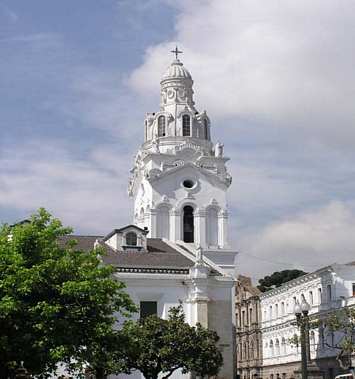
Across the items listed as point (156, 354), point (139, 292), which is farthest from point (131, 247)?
point (156, 354)

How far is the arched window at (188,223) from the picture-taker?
222 ft

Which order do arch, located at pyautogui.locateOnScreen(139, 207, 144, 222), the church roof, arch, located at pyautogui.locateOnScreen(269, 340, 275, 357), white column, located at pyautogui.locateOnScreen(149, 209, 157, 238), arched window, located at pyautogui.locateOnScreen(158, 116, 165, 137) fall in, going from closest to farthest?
the church roof, white column, located at pyautogui.locateOnScreen(149, 209, 157, 238), arch, located at pyautogui.locateOnScreen(139, 207, 144, 222), arched window, located at pyautogui.locateOnScreen(158, 116, 165, 137), arch, located at pyautogui.locateOnScreen(269, 340, 275, 357)

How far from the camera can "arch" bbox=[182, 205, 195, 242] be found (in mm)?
67719

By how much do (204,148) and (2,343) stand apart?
4461cm

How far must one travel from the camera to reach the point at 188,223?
224ft

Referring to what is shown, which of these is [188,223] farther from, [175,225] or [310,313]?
[310,313]

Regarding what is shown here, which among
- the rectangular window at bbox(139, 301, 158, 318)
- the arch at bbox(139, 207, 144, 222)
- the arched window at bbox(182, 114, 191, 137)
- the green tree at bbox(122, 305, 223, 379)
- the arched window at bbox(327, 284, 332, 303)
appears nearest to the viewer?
the green tree at bbox(122, 305, 223, 379)

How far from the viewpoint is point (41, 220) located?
32188 millimetres

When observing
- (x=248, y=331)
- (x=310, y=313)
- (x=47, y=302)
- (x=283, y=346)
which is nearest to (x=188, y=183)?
(x=310, y=313)

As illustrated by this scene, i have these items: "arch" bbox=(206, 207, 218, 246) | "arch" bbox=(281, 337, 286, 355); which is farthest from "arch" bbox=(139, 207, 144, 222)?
"arch" bbox=(281, 337, 286, 355)

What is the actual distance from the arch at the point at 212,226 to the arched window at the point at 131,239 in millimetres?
13797

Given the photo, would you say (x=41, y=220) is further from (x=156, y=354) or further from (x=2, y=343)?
(x=156, y=354)

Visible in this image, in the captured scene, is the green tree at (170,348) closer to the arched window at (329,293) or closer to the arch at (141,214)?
the arched window at (329,293)

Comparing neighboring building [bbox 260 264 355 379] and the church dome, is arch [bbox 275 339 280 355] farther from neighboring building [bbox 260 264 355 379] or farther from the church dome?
the church dome
